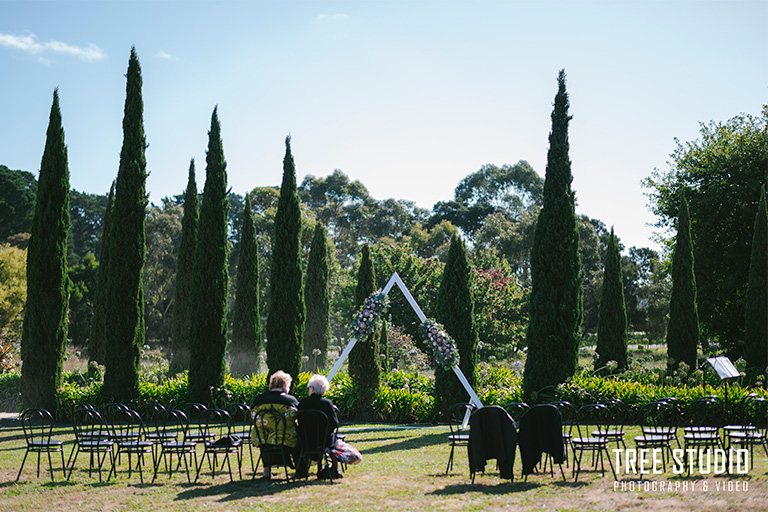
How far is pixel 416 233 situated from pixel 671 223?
17.9m

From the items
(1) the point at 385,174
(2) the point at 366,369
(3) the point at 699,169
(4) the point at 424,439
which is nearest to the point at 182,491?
(4) the point at 424,439

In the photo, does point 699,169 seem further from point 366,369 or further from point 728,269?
point 366,369

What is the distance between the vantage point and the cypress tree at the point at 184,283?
19406 mm

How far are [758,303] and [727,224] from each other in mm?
5046

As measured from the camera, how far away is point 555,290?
12797 mm

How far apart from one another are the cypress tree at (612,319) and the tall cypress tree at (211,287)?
10.4 metres

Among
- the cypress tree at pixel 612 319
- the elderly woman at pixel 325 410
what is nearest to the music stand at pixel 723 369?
the cypress tree at pixel 612 319

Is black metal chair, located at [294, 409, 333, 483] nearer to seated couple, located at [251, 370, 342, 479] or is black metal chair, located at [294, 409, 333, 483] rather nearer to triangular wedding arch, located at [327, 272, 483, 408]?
seated couple, located at [251, 370, 342, 479]

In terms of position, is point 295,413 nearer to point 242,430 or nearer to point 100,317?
point 242,430

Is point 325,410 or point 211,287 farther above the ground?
point 211,287

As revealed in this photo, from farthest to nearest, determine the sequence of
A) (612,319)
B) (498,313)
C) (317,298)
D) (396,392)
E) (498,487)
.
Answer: (498,313)
(317,298)
(612,319)
(396,392)
(498,487)

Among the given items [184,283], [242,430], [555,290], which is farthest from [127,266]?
[555,290]

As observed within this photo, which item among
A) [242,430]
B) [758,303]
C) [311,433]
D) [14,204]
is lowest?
[242,430]

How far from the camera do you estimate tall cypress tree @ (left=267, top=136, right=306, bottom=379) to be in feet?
48.9
